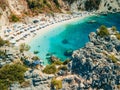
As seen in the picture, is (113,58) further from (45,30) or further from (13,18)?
(13,18)

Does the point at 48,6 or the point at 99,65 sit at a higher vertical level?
the point at 99,65

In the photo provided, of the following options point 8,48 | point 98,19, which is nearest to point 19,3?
point 98,19

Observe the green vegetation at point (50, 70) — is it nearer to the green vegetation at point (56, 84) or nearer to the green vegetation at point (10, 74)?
the green vegetation at point (56, 84)

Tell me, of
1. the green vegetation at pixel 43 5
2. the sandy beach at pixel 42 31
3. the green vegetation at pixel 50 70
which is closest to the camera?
the green vegetation at pixel 50 70

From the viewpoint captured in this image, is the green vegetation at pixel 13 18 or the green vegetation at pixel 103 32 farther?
the green vegetation at pixel 13 18

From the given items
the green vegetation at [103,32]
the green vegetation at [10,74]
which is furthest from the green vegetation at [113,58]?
the green vegetation at [10,74]

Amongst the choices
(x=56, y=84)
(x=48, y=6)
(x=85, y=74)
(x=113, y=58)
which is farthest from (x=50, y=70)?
(x=48, y=6)

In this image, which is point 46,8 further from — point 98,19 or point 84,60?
point 84,60
